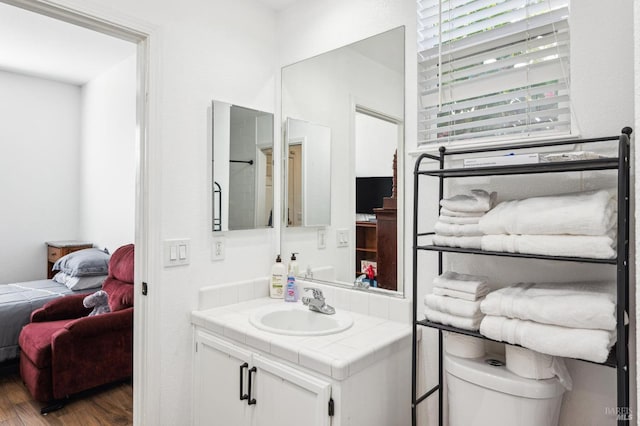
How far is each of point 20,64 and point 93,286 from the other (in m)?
2.41

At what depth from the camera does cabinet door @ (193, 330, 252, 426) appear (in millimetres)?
1639

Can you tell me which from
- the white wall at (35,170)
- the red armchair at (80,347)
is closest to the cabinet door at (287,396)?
the red armchair at (80,347)

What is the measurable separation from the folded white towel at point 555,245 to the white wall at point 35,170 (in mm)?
4830

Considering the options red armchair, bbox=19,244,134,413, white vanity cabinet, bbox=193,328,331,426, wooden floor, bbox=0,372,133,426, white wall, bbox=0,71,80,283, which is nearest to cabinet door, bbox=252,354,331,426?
white vanity cabinet, bbox=193,328,331,426

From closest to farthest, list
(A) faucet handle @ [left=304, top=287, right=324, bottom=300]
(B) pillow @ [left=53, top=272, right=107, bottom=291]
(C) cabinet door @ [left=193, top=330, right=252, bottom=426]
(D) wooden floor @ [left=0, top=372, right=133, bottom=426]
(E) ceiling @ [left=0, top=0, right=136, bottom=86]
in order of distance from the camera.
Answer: (C) cabinet door @ [left=193, top=330, right=252, bottom=426]
(A) faucet handle @ [left=304, top=287, right=324, bottom=300]
(D) wooden floor @ [left=0, top=372, right=133, bottom=426]
(E) ceiling @ [left=0, top=0, right=136, bottom=86]
(B) pillow @ [left=53, top=272, right=107, bottom=291]

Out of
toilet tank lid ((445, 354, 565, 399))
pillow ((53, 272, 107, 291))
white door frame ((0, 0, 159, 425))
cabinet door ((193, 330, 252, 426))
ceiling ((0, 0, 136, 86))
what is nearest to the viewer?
toilet tank lid ((445, 354, 565, 399))

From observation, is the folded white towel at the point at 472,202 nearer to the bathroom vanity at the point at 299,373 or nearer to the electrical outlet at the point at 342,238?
the bathroom vanity at the point at 299,373

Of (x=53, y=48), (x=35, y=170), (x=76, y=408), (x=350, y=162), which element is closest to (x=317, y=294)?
(x=350, y=162)

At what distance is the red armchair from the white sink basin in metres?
1.28

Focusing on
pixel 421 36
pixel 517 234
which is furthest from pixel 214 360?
pixel 421 36

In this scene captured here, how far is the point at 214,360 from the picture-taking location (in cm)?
178

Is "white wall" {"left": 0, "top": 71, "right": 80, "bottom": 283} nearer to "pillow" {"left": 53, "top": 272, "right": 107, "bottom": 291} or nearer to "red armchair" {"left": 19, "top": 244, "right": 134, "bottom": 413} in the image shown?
"pillow" {"left": 53, "top": 272, "right": 107, "bottom": 291}

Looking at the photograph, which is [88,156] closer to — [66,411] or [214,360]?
[66,411]

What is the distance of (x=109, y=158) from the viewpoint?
13.4 ft
